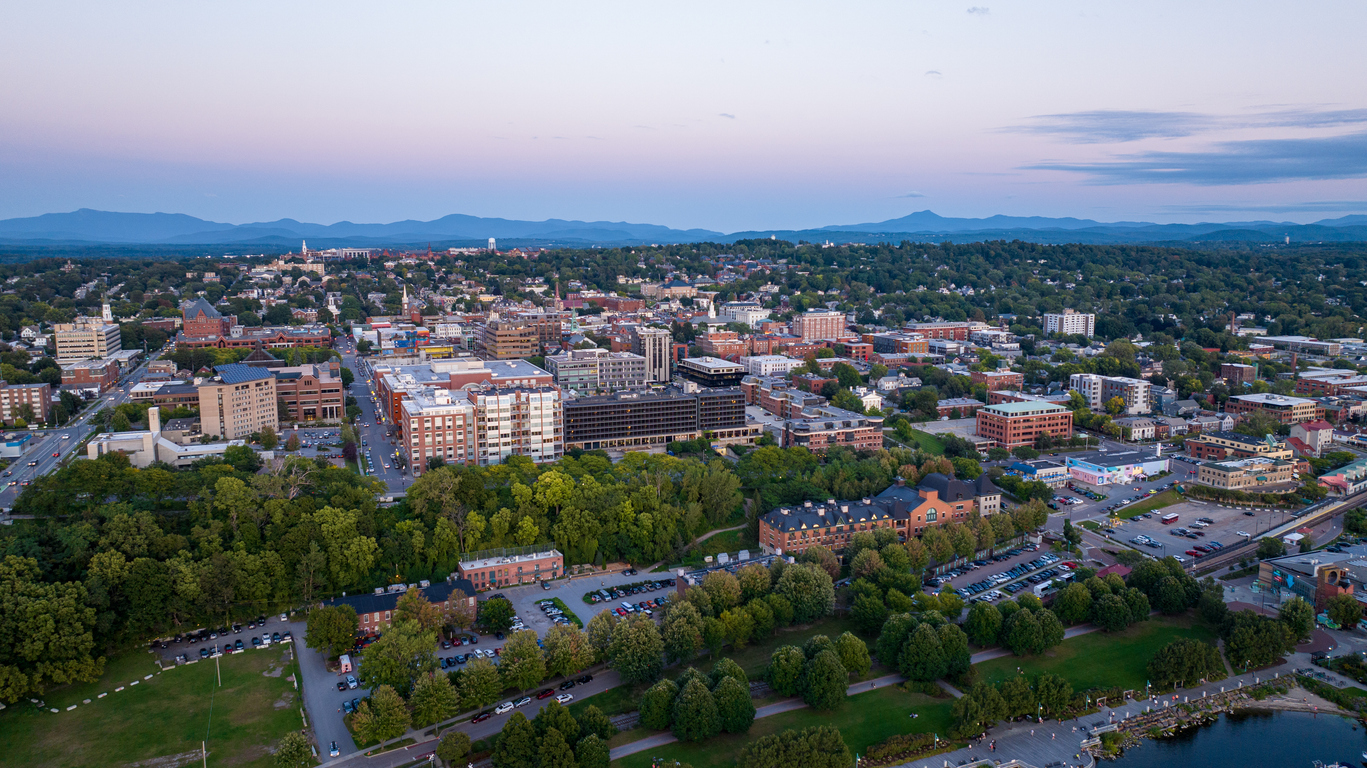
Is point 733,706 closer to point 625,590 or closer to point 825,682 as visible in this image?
point 825,682

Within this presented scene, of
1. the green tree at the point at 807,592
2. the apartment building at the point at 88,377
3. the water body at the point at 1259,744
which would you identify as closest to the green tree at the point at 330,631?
the green tree at the point at 807,592

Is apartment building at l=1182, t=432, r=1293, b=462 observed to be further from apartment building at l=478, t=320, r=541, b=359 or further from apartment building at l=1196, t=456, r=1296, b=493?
apartment building at l=478, t=320, r=541, b=359

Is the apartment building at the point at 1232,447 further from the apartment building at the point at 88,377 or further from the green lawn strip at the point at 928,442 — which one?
the apartment building at the point at 88,377

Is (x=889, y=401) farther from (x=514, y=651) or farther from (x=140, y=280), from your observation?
(x=140, y=280)

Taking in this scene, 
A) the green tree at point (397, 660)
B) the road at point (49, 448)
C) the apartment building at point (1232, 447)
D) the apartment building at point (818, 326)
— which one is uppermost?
the apartment building at point (818, 326)

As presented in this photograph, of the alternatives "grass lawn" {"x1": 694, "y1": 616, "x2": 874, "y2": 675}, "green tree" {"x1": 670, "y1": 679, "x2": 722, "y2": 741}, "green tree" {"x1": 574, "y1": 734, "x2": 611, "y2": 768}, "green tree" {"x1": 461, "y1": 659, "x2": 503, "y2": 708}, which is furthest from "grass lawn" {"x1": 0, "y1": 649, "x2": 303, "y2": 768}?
"grass lawn" {"x1": 694, "y1": 616, "x2": 874, "y2": 675}

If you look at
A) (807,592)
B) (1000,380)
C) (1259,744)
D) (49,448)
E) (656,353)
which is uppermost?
(656,353)

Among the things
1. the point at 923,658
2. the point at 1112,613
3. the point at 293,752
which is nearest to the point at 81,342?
the point at 293,752
